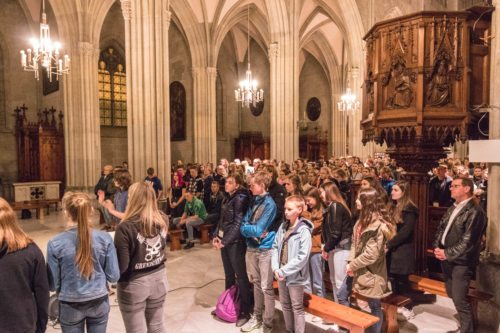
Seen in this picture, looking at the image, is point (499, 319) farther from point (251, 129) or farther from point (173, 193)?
point (251, 129)

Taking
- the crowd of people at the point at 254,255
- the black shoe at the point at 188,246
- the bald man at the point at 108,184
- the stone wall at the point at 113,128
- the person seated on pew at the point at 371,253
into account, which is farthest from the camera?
the stone wall at the point at 113,128

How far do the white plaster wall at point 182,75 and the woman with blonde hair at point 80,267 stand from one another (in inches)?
789

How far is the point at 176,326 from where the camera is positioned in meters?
4.32

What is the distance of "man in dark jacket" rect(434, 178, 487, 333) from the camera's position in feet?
11.7

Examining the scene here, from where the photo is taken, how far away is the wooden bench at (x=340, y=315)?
133 inches

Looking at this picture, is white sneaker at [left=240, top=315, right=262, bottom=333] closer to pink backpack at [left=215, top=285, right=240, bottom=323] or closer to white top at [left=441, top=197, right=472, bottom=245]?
pink backpack at [left=215, top=285, right=240, bottom=323]

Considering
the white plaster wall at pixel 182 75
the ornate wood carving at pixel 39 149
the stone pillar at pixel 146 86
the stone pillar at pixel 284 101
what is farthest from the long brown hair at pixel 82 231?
the white plaster wall at pixel 182 75

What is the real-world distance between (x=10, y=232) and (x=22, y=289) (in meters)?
0.36

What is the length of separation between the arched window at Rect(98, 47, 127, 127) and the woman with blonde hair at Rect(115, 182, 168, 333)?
1840 centimetres

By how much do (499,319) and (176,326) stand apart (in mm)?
3430

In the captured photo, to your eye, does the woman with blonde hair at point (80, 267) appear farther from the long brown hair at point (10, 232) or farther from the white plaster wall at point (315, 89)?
the white plaster wall at point (315, 89)

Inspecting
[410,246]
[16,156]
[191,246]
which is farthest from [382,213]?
[16,156]

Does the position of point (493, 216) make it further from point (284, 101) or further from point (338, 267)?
point (284, 101)

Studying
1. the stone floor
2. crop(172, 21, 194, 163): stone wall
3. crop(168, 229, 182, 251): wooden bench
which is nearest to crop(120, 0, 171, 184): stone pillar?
crop(168, 229, 182, 251): wooden bench
